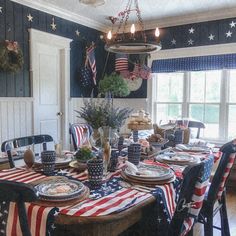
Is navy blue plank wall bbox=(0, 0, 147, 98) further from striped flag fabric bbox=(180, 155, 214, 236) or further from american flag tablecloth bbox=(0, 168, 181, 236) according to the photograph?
striped flag fabric bbox=(180, 155, 214, 236)

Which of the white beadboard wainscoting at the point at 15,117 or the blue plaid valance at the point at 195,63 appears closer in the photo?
A: the white beadboard wainscoting at the point at 15,117

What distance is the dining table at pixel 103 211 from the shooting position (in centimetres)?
117

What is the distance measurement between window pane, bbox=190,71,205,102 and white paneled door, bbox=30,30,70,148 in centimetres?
228

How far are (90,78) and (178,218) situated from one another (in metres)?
4.11

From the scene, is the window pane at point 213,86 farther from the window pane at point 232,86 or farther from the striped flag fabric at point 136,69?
the striped flag fabric at point 136,69

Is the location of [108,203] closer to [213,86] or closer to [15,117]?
[15,117]

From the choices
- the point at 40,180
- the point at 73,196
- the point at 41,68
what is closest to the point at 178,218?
the point at 73,196

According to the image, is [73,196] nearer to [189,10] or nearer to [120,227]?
[120,227]

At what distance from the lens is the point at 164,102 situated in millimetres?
5148

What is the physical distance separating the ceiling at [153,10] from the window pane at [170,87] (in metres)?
0.96

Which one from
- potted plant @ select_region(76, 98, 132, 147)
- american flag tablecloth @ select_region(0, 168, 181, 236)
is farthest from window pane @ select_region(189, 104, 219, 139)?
american flag tablecloth @ select_region(0, 168, 181, 236)

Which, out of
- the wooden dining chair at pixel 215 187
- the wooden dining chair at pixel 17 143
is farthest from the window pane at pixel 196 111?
the wooden dining chair at pixel 17 143

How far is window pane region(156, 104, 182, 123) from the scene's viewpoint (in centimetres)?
503

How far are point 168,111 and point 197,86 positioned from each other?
72 centimetres
